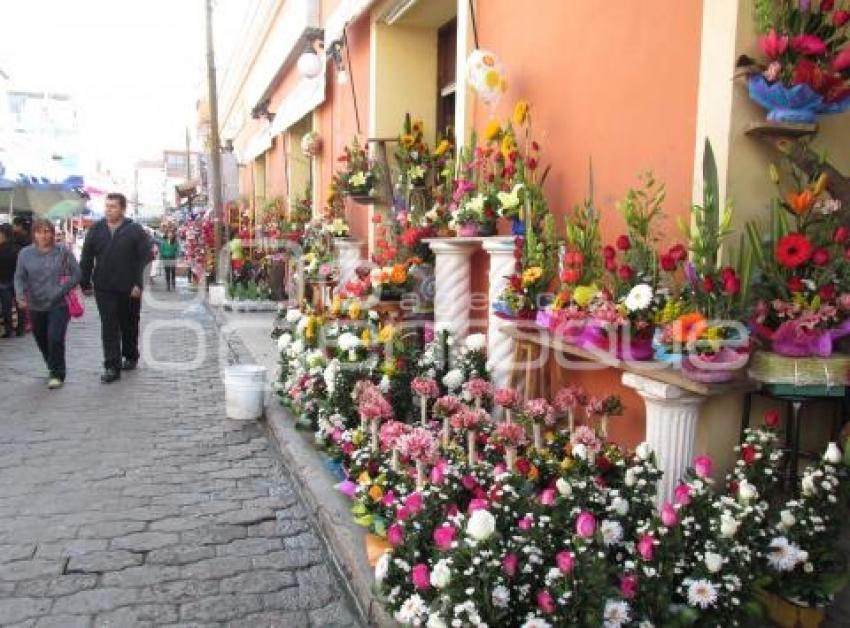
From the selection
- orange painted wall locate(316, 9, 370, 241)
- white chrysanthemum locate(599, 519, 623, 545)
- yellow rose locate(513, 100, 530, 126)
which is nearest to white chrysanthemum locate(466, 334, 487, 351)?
yellow rose locate(513, 100, 530, 126)

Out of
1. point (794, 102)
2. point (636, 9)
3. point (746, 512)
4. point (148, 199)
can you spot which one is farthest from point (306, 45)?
point (148, 199)

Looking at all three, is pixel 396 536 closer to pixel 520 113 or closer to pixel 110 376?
pixel 520 113

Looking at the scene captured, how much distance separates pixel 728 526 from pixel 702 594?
0.24 m

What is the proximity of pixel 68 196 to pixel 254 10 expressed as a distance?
5524 mm

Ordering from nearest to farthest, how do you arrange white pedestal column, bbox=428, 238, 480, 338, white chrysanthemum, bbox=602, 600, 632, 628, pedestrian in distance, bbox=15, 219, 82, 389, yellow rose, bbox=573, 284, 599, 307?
white chrysanthemum, bbox=602, 600, 632, 628, yellow rose, bbox=573, 284, 599, 307, white pedestal column, bbox=428, 238, 480, 338, pedestrian in distance, bbox=15, 219, 82, 389

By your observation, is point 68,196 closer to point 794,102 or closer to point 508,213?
point 508,213

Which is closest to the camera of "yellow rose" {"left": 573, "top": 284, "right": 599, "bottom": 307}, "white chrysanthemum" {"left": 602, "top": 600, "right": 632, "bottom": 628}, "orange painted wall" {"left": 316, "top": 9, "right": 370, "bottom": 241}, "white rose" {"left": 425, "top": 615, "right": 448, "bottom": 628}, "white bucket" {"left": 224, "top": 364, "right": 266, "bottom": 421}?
"white chrysanthemum" {"left": 602, "top": 600, "right": 632, "bottom": 628}

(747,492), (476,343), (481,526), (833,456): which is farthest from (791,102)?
(476,343)

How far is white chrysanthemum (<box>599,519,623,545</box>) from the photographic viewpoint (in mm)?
2619

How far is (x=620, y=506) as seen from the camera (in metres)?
2.74

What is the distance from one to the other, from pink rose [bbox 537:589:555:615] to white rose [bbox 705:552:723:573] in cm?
54

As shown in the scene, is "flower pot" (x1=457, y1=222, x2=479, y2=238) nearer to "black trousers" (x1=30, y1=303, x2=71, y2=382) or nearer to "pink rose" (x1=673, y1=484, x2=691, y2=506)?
"pink rose" (x1=673, y1=484, x2=691, y2=506)

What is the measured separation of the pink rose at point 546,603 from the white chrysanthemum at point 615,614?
6.2 inches

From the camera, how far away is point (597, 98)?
383 centimetres
